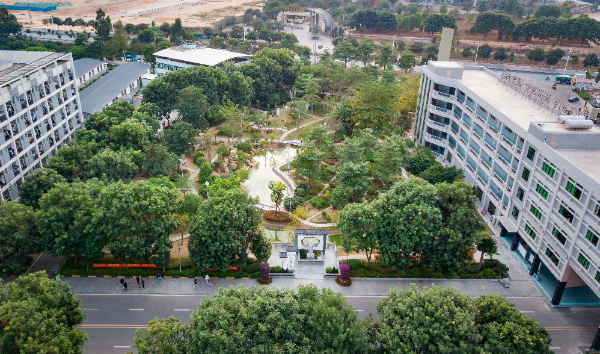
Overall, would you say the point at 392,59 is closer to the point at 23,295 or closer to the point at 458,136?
the point at 458,136

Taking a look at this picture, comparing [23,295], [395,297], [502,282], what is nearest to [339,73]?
[502,282]

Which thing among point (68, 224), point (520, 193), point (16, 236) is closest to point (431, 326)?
point (520, 193)

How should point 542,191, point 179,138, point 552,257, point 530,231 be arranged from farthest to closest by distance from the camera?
point 179,138 → point 530,231 → point 542,191 → point 552,257

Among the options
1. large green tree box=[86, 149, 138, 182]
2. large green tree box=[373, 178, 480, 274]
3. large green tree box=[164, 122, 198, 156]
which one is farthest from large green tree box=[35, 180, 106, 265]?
large green tree box=[373, 178, 480, 274]

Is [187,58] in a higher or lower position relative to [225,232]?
higher

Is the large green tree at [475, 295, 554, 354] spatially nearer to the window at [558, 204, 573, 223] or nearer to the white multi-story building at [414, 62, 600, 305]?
the white multi-story building at [414, 62, 600, 305]

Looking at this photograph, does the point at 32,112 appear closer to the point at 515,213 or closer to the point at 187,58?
the point at 187,58

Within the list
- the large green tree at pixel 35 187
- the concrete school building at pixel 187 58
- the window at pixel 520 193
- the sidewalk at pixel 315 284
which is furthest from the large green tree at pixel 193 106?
Result: the window at pixel 520 193

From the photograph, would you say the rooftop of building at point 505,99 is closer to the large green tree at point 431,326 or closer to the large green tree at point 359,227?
the large green tree at point 359,227
